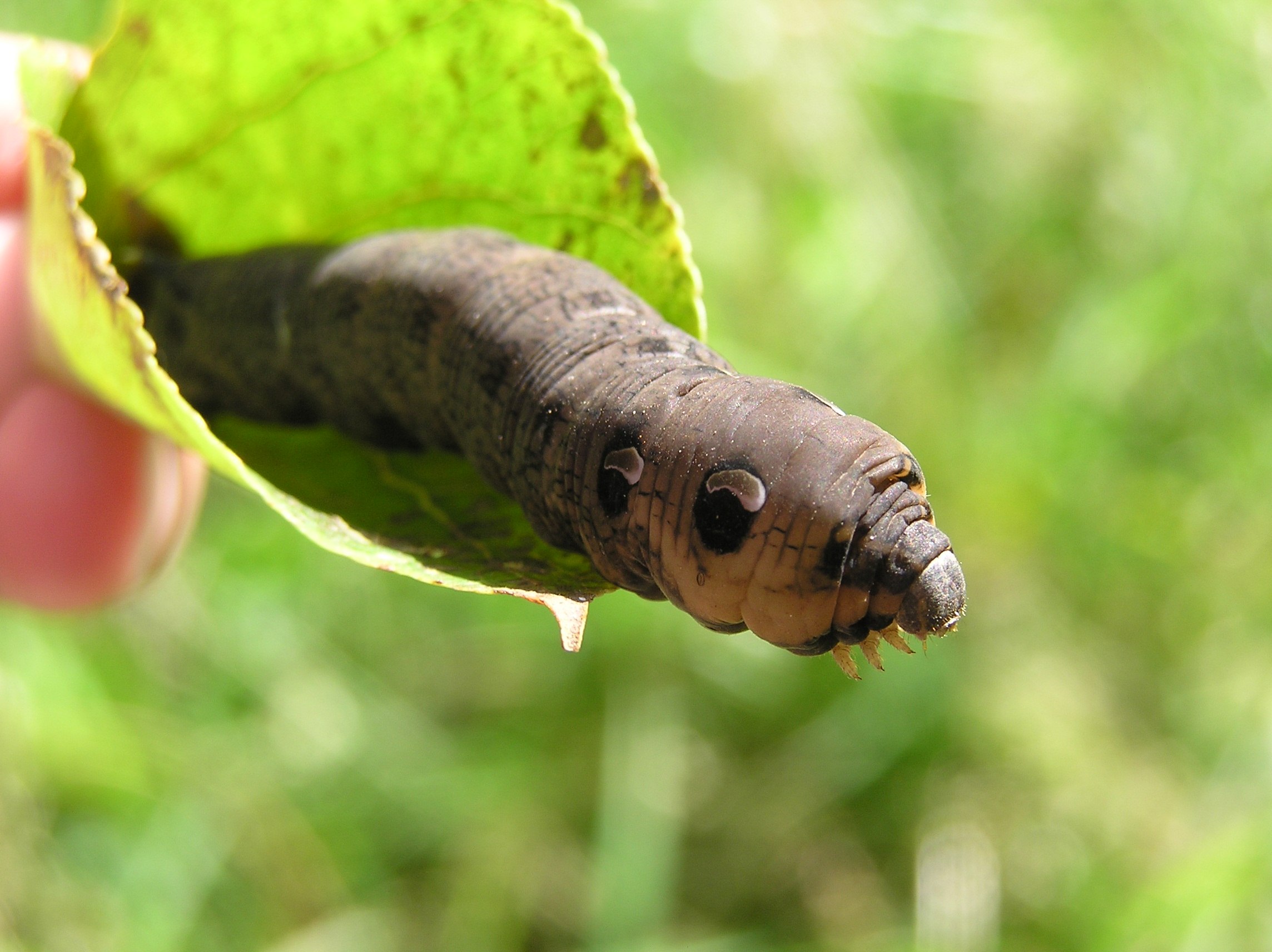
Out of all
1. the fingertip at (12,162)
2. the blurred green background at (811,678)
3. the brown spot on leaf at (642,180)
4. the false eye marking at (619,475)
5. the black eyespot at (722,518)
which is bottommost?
the blurred green background at (811,678)

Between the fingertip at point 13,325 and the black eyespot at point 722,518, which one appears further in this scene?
the fingertip at point 13,325

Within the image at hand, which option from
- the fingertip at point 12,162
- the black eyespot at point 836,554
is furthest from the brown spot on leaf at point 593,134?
the fingertip at point 12,162

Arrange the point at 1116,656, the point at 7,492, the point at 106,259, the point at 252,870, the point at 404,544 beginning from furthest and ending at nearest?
the point at 1116,656
the point at 252,870
the point at 7,492
the point at 404,544
the point at 106,259

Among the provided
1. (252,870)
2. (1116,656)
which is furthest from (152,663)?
(1116,656)

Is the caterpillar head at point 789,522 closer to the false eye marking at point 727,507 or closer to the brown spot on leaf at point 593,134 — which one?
the false eye marking at point 727,507

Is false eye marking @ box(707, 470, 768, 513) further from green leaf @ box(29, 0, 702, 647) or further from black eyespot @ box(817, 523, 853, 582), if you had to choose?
green leaf @ box(29, 0, 702, 647)

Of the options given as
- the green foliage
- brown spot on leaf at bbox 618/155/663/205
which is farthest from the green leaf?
the green foliage

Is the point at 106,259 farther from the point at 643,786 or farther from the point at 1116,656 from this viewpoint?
the point at 1116,656
